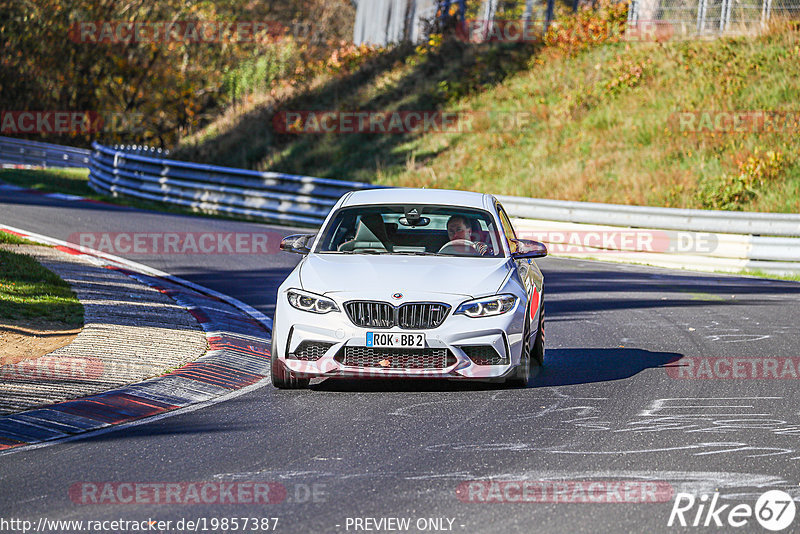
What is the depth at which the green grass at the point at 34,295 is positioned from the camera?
37.4ft

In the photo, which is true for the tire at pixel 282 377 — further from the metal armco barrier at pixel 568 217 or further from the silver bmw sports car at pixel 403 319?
the metal armco barrier at pixel 568 217

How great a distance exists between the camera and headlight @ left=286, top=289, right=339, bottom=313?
862 centimetres

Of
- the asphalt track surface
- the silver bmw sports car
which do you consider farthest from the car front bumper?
the asphalt track surface

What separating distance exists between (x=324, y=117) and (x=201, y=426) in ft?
96.4

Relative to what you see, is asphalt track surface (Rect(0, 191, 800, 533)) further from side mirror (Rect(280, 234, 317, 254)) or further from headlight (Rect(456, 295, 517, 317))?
side mirror (Rect(280, 234, 317, 254))

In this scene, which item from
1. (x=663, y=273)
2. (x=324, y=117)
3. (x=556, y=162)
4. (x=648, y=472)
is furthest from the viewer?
(x=324, y=117)

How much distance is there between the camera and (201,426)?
7.68m

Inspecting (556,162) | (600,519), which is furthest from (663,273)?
(600,519)

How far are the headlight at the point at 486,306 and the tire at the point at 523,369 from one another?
10.9 inches

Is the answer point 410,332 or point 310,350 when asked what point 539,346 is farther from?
point 310,350

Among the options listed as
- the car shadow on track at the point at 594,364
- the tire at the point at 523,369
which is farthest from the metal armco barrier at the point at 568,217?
the tire at the point at 523,369

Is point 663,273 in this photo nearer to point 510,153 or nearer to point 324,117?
point 510,153

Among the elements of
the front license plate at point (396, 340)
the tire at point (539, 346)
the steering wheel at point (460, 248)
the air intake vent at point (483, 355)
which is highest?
the steering wheel at point (460, 248)

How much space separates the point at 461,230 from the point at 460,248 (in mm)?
247
